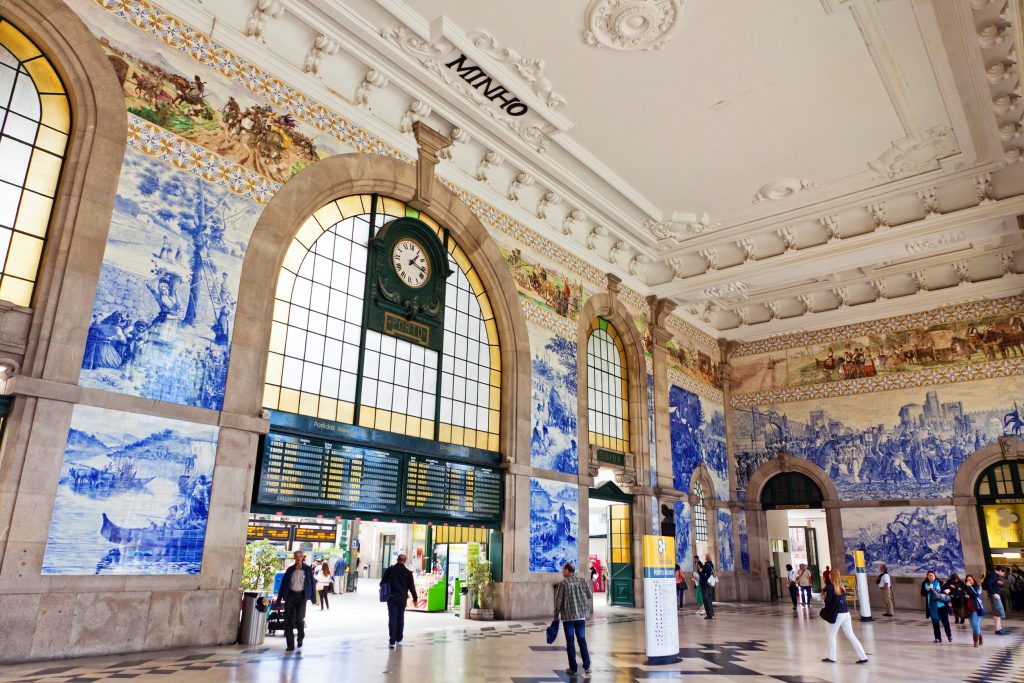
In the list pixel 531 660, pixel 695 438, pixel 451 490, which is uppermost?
pixel 695 438

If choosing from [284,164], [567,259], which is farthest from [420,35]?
[567,259]

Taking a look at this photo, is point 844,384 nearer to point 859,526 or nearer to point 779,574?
point 859,526

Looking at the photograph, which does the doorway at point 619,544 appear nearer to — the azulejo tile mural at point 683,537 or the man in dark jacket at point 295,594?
the azulejo tile mural at point 683,537

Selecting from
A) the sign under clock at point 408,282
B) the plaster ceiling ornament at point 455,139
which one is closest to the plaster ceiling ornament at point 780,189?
the plaster ceiling ornament at point 455,139

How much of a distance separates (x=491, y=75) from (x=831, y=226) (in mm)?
10088

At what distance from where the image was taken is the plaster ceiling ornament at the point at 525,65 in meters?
12.1

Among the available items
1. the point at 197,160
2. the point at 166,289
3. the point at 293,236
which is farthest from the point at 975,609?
the point at 197,160

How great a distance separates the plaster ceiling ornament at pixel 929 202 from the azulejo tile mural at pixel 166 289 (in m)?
15.2

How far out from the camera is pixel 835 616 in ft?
30.1

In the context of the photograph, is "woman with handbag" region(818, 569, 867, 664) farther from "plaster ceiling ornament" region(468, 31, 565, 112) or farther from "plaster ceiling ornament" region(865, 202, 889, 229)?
"plaster ceiling ornament" region(865, 202, 889, 229)

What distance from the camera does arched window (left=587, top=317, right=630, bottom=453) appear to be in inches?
703

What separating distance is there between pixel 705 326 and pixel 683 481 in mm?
5848

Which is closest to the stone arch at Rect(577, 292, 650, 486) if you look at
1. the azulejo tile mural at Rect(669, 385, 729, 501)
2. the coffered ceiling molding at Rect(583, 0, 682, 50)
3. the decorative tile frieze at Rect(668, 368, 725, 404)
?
the azulejo tile mural at Rect(669, 385, 729, 501)

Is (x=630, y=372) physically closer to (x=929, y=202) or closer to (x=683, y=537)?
(x=683, y=537)
